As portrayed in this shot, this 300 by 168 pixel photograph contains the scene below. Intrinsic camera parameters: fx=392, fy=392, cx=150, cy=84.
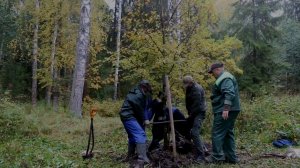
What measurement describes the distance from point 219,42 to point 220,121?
6.58 metres

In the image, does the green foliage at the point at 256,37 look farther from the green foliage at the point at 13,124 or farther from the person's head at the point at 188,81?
the person's head at the point at 188,81

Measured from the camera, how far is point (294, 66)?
975 inches

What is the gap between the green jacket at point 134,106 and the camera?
7.13m

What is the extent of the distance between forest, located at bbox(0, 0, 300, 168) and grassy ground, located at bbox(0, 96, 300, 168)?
0.02m

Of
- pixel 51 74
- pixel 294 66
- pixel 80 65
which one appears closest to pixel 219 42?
pixel 80 65

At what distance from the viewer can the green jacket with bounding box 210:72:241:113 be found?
682 cm

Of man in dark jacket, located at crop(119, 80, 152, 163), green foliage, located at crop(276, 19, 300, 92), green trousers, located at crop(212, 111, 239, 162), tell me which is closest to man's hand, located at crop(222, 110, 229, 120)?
green trousers, located at crop(212, 111, 239, 162)

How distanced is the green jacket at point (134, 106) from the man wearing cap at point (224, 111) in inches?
52.5

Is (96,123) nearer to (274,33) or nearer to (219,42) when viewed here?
(219,42)

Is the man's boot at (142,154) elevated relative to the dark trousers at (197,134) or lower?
lower

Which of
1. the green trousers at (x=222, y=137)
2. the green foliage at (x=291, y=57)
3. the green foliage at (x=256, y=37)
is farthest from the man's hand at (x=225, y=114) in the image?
the green foliage at (x=291, y=57)

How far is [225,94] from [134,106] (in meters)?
1.65

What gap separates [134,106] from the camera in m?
7.15

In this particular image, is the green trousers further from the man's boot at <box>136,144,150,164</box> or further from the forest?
the man's boot at <box>136,144,150,164</box>
